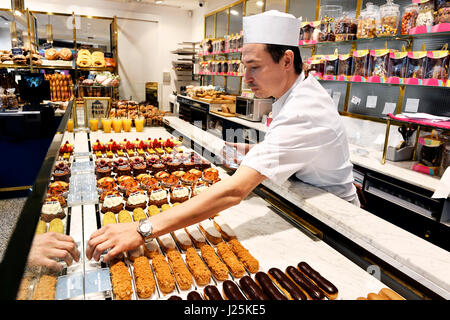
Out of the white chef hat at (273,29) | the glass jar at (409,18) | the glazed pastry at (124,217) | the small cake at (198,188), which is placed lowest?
the glazed pastry at (124,217)

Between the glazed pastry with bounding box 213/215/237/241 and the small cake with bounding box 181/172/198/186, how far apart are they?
1.85 feet

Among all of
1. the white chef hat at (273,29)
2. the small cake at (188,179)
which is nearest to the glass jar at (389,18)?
the white chef hat at (273,29)

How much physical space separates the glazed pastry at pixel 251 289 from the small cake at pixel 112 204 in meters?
0.83

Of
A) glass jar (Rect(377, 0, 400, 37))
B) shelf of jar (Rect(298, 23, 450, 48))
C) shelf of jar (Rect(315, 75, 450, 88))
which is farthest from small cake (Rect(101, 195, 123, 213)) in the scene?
glass jar (Rect(377, 0, 400, 37))

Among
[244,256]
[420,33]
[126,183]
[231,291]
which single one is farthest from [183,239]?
[420,33]

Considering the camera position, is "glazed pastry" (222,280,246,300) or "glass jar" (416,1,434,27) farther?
"glass jar" (416,1,434,27)

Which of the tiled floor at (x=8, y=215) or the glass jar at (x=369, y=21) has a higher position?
the glass jar at (x=369, y=21)

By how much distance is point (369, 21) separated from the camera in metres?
3.58

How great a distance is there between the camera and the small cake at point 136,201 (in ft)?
5.70

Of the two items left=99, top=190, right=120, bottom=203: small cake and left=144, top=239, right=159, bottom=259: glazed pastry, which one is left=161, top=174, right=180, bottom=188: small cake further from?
left=144, top=239, right=159, bottom=259: glazed pastry

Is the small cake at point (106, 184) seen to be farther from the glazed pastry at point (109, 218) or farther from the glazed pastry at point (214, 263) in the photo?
the glazed pastry at point (214, 263)

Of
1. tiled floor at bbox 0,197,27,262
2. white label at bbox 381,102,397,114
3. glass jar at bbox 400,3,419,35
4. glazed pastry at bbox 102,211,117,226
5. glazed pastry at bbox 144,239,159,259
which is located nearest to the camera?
glazed pastry at bbox 144,239,159,259

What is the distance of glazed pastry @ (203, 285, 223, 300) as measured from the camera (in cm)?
108
